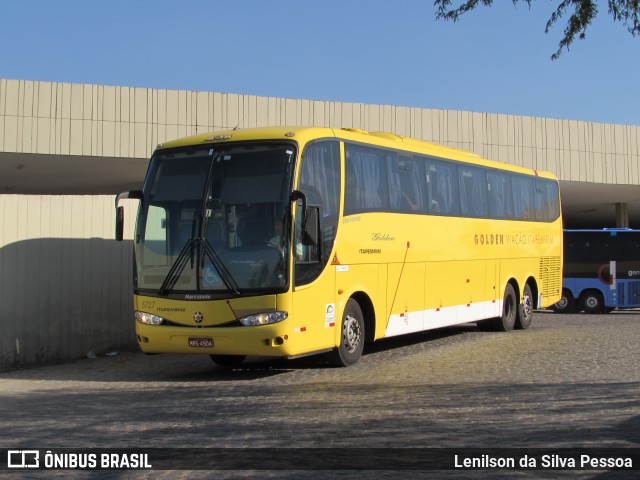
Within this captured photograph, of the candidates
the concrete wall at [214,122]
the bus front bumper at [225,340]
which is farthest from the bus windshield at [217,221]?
the concrete wall at [214,122]

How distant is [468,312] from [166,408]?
917 centimetres

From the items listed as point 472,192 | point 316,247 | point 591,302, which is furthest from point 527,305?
point 591,302

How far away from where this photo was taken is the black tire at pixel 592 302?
30.0 meters

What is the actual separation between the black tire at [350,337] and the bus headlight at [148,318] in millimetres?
2665

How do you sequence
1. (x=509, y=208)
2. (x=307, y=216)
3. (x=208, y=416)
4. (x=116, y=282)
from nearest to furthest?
(x=208, y=416)
(x=307, y=216)
(x=116, y=282)
(x=509, y=208)

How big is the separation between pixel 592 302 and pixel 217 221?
67.4 feet

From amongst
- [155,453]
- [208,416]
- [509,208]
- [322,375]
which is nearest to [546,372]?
[322,375]

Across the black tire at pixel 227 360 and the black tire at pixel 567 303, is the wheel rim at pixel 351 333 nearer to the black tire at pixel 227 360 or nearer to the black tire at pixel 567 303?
the black tire at pixel 227 360

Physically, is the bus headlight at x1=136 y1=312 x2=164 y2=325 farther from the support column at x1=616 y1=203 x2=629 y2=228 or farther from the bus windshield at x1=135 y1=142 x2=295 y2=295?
the support column at x1=616 y1=203 x2=629 y2=228

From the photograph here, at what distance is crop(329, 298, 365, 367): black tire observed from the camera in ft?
44.8

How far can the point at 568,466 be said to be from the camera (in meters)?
6.87

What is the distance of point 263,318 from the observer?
12.2 meters

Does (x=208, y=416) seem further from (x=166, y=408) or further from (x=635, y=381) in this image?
(x=635, y=381)

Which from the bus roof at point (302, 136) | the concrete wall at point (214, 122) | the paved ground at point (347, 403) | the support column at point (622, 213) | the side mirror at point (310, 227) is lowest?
the paved ground at point (347, 403)
